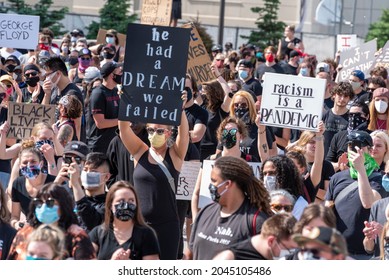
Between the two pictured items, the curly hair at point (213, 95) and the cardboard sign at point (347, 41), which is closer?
the curly hair at point (213, 95)

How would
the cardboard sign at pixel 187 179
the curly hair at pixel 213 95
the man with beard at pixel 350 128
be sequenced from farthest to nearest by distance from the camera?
the curly hair at pixel 213 95
the man with beard at pixel 350 128
the cardboard sign at pixel 187 179

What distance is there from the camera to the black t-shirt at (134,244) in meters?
7.03

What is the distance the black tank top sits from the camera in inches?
333

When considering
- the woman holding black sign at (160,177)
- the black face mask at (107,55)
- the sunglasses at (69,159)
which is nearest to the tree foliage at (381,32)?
the black face mask at (107,55)

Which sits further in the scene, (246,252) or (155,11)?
(155,11)

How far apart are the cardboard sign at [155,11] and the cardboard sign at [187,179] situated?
5.12 meters

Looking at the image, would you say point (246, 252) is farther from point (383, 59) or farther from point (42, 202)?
point (383, 59)

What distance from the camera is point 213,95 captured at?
11.9 m

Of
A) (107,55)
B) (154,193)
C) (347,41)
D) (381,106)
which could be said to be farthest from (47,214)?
(347,41)

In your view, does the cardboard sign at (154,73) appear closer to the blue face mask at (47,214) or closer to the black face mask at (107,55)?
the blue face mask at (47,214)

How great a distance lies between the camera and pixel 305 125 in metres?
10.6

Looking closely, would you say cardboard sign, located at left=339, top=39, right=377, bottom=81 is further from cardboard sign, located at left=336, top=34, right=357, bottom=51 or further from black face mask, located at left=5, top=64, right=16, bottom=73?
cardboard sign, located at left=336, top=34, right=357, bottom=51

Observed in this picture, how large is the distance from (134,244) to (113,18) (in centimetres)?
3098

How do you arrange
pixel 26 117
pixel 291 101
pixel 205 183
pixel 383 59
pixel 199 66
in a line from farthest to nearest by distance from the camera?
pixel 383 59, pixel 199 66, pixel 26 117, pixel 291 101, pixel 205 183
